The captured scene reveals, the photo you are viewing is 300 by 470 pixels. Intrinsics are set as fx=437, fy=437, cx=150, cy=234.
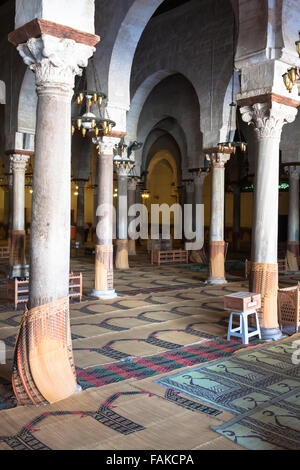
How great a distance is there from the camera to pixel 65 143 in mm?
4699

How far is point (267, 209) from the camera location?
23.7ft

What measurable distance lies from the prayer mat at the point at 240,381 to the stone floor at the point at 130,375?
0.61ft

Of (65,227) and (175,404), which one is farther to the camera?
(65,227)

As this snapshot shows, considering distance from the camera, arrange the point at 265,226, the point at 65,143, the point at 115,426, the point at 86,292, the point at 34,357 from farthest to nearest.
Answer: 1. the point at 86,292
2. the point at 265,226
3. the point at 65,143
4. the point at 34,357
5. the point at 115,426

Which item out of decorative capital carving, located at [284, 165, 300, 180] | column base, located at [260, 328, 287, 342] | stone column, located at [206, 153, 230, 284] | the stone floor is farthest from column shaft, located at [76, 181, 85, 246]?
column base, located at [260, 328, 287, 342]

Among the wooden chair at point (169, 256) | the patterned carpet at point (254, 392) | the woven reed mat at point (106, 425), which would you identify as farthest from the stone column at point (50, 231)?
the wooden chair at point (169, 256)

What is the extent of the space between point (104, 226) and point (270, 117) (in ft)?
15.2

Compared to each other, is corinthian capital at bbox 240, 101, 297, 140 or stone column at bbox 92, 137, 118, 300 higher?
corinthian capital at bbox 240, 101, 297, 140

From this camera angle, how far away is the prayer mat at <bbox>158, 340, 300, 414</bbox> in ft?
14.9

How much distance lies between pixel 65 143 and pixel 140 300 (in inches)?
229

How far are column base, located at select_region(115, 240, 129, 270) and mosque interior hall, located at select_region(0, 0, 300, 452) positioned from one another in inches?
5.6

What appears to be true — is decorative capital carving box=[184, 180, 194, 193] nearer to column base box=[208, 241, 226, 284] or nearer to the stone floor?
column base box=[208, 241, 226, 284]
